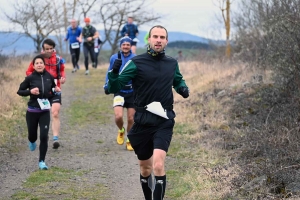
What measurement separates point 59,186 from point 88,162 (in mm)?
1668

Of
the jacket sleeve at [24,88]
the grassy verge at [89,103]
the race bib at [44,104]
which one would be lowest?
the grassy verge at [89,103]

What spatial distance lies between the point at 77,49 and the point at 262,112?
10.2 metres

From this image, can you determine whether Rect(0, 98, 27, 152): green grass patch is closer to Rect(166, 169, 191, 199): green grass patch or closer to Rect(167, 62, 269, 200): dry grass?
Rect(167, 62, 269, 200): dry grass

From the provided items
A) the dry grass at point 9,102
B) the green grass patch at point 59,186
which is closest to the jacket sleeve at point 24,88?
the green grass patch at point 59,186

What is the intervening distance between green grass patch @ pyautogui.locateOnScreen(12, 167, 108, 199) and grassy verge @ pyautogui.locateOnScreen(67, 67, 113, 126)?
4.58 metres

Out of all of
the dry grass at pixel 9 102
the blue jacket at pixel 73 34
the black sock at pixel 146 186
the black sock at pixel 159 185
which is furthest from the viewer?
the blue jacket at pixel 73 34

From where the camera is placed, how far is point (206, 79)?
16703mm

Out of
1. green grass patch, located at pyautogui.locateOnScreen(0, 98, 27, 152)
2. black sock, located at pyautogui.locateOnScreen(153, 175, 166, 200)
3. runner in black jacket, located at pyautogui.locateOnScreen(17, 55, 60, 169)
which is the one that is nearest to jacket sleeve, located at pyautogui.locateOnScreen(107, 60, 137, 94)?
black sock, located at pyautogui.locateOnScreen(153, 175, 166, 200)

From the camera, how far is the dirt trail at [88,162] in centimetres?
784

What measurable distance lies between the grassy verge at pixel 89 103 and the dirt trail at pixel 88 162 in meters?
1.15

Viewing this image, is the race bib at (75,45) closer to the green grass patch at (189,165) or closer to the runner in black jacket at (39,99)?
the green grass patch at (189,165)

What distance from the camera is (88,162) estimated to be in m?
9.44

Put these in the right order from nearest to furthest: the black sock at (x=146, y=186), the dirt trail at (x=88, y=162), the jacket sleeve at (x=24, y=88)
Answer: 1. the black sock at (x=146, y=186)
2. the dirt trail at (x=88, y=162)
3. the jacket sleeve at (x=24, y=88)

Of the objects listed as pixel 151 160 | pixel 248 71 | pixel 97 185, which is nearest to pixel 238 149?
pixel 97 185
